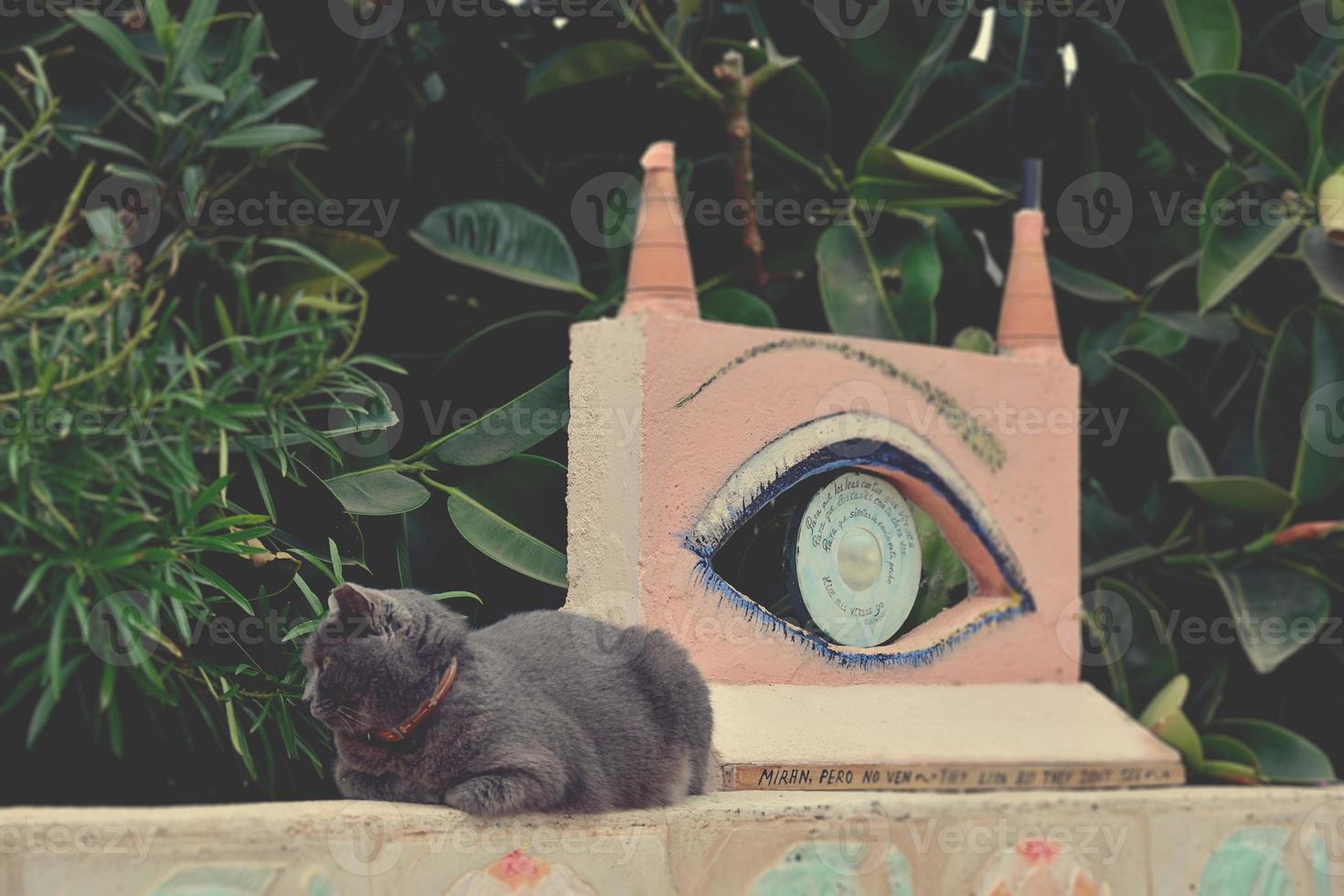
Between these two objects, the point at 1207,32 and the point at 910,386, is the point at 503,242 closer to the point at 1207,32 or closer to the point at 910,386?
the point at 910,386

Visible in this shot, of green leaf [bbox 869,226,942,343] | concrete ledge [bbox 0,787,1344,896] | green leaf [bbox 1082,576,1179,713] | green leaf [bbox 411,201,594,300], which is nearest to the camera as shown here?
concrete ledge [bbox 0,787,1344,896]

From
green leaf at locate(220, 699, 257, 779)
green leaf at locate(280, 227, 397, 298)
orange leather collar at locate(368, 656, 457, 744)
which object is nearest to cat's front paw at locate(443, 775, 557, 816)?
orange leather collar at locate(368, 656, 457, 744)

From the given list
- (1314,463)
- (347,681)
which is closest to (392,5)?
(347,681)

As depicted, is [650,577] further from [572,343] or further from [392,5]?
[392,5]

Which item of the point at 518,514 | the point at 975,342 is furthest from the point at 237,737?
the point at 975,342

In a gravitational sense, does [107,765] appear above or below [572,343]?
below

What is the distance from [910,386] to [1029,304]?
1.98 ft

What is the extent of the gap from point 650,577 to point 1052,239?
2440mm

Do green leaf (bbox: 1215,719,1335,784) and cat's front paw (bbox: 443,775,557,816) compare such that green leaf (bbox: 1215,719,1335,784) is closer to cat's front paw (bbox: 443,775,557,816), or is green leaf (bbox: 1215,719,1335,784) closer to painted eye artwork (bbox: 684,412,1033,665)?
painted eye artwork (bbox: 684,412,1033,665)

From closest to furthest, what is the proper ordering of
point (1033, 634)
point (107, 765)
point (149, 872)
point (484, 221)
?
1. point (149, 872)
2. point (107, 765)
3. point (1033, 634)
4. point (484, 221)

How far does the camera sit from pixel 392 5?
400 cm

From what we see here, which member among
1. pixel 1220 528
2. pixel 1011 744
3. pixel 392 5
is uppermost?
pixel 392 5

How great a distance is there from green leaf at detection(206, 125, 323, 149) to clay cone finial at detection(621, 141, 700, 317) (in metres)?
0.84

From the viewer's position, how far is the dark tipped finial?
4191 millimetres
